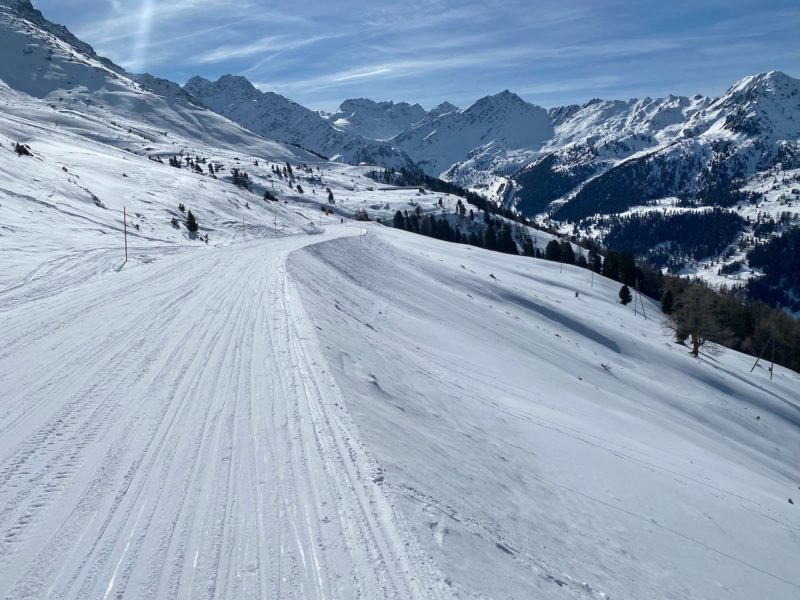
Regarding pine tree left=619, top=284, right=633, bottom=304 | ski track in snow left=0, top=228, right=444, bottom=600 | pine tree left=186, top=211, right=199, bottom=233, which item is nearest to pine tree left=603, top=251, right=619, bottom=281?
pine tree left=619, top=284, right=633, bottom=304

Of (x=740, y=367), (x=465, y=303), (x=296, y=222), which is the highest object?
(x=296, y=222)

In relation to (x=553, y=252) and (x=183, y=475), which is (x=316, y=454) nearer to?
(x=183, y=475)

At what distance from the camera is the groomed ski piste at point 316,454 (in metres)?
5.44

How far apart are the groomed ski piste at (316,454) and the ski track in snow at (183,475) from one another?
0.03m

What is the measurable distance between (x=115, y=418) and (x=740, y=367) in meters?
53.6

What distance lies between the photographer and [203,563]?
5.17 meters

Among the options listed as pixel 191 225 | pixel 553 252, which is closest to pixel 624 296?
pixel 553 252

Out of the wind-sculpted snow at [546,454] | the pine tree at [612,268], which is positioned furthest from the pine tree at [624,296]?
the pine tree at [612,268]

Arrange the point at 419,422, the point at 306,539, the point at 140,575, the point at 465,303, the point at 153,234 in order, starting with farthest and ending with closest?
the point at 465,303, the point at 153,234, the point at 419,422, the point at 306,539, the point at 140,575

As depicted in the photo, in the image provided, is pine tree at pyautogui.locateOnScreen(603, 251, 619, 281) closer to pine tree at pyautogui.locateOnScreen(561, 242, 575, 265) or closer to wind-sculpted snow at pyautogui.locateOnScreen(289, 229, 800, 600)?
pine tree at pyautogui.locateOnScreen(561, 242, 575, 265)

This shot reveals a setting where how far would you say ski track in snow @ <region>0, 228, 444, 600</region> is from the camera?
16.6 ft

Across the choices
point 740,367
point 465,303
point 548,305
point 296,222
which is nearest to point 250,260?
point 465,303

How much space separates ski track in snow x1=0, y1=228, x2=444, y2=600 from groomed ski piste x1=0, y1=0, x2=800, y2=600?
0.11 ft

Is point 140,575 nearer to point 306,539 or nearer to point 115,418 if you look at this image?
point 306,539
